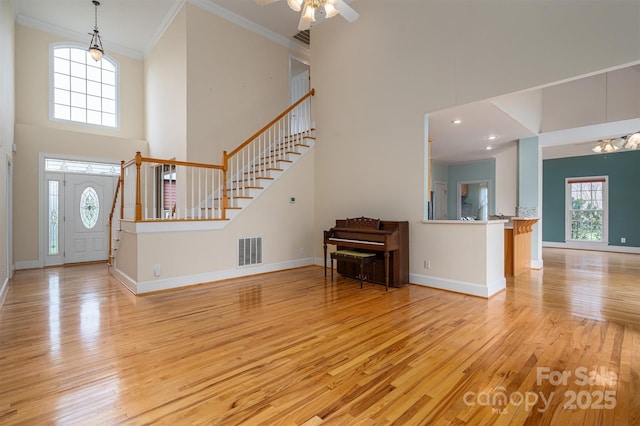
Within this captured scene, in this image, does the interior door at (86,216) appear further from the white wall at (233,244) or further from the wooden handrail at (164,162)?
the white wall at (233,244)

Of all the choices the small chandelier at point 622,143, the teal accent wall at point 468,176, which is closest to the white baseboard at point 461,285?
the small chandelier at point 622,143

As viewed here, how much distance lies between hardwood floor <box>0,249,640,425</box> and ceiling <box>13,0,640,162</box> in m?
3.12

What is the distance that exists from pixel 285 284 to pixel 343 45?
14.9 feet

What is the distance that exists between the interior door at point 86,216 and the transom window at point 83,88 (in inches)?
56.4

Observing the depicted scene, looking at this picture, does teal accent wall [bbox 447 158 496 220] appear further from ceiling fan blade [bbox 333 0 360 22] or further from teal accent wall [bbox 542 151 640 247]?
ceiling fan blade [bbox 333 0 360 22]

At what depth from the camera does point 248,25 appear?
6582 millimetres

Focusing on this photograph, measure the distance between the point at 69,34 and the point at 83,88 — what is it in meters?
1.10

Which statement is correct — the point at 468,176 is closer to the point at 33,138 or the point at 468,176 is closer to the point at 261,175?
the point at 261,175

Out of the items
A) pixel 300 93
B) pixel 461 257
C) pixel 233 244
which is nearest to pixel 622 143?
pixel 461 257

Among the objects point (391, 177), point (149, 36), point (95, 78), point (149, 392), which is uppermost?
point (149, 36)

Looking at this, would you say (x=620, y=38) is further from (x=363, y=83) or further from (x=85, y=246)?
(x=85, y=246)

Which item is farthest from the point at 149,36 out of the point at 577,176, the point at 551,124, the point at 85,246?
the point at 577,176

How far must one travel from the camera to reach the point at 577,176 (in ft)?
30.3

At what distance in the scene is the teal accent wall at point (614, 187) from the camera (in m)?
8.34
